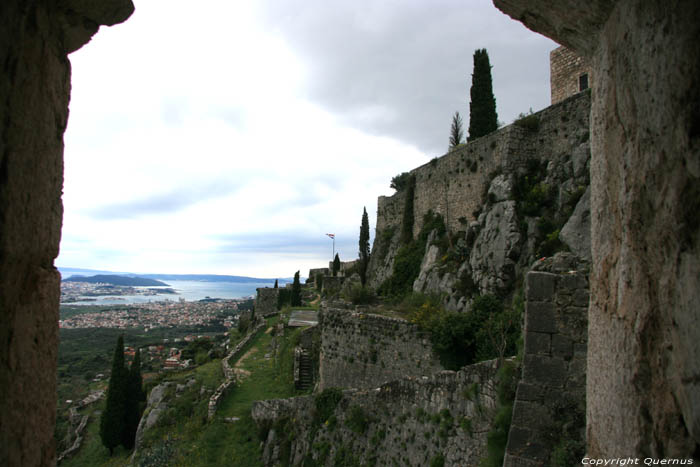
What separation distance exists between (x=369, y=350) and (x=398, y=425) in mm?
4597

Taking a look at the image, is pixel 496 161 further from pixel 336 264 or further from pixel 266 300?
pixel 336 264

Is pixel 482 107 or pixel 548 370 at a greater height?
pixel 482 107

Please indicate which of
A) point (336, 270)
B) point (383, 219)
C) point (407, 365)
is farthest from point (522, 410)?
point (336, 270)

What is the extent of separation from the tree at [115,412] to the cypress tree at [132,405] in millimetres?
231

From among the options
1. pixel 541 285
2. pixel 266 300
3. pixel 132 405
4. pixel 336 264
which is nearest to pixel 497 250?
pixel 541 285

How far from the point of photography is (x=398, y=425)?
9523 mm

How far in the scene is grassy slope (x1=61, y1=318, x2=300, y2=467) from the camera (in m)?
13.5

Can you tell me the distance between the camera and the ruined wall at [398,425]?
25.4ft

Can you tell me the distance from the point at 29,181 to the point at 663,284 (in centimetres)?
314

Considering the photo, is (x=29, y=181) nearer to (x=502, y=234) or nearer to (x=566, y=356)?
(x=566, y=356)

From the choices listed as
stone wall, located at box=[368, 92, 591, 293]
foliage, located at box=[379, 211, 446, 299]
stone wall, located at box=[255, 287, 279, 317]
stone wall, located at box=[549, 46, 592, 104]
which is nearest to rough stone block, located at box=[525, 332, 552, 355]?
stone wall, located at box=[368, 92, 591, 293]

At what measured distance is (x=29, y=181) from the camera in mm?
2102

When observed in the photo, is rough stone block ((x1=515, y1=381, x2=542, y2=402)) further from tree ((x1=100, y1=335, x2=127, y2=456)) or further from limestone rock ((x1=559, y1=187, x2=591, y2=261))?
A: tree ((x1=100, y1=335, x2=127, y2=456))

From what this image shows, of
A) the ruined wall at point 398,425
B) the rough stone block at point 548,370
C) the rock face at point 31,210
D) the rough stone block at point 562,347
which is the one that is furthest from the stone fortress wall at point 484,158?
the rock face at point 31,210
